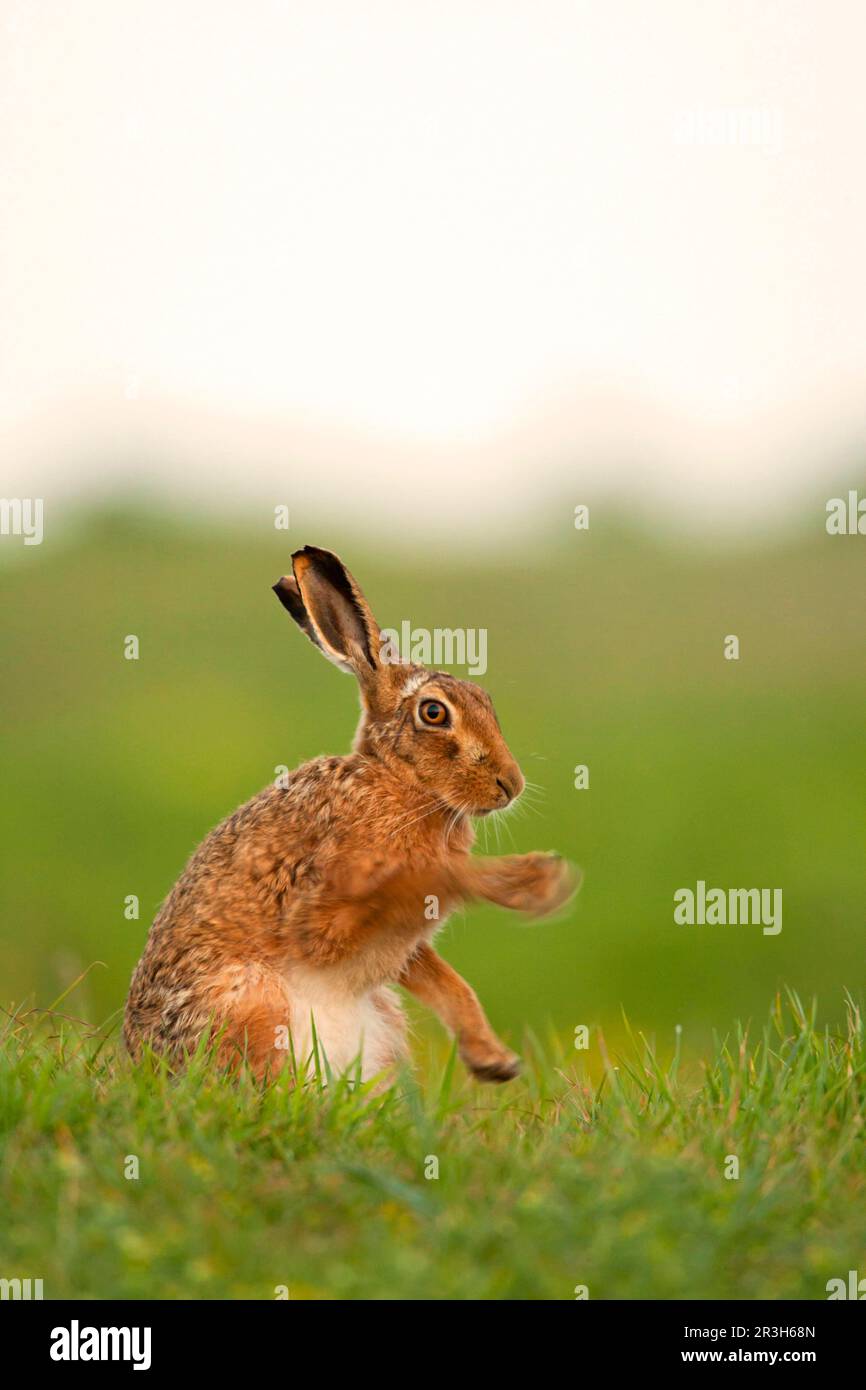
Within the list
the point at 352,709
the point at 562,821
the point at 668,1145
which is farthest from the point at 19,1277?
the point at 352,709

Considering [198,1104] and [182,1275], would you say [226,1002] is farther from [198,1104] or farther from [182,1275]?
[182,1275]

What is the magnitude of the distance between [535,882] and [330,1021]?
1.03 metres

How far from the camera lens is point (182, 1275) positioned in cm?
475

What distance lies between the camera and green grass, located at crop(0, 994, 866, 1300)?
4758 mm

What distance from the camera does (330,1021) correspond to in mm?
6895

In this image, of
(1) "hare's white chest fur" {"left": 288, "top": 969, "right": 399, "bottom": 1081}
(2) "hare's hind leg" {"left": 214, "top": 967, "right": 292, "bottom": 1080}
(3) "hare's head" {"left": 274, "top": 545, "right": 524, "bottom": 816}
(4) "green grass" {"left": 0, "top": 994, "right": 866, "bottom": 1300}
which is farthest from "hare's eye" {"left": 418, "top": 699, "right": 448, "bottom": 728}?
(4) "green grass" {"left": 0, "top": 994, "right": 866, "bottom": 1300}

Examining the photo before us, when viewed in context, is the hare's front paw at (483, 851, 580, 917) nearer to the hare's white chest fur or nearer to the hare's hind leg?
the hare's white chest fur

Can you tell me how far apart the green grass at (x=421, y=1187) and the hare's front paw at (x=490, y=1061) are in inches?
6.9

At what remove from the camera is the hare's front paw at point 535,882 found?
22.1 feet

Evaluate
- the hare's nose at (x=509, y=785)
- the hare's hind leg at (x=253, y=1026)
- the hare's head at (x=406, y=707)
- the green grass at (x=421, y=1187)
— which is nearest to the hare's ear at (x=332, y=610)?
the hare's head at (x=406, y=707)

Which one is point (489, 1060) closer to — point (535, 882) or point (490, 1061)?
point (490, 1061)

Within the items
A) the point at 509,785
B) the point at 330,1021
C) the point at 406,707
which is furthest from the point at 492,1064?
the point at 406,707

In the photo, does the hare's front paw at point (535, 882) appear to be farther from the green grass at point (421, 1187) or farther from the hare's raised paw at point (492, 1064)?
the green grass at point (421, 1187)

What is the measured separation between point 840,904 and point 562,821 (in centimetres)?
199
